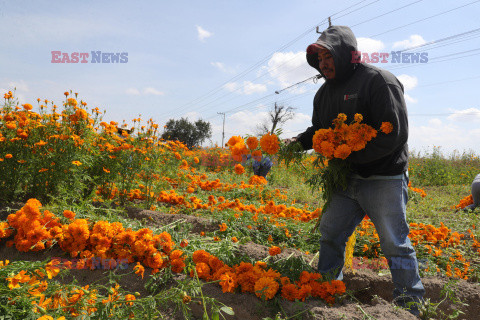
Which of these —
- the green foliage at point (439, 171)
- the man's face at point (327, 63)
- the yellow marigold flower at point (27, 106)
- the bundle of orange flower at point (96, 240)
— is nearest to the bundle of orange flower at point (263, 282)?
the bundle of orange flower at point (96, 240)

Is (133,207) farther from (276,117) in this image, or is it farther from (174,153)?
(276,117)

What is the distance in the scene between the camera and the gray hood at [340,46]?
8.25 feet

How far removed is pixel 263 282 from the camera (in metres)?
2.11

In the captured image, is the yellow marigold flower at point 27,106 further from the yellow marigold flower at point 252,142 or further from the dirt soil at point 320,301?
the yellow marigold flower at point 252,142

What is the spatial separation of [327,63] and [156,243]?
6.54ft

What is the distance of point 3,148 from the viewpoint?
12.9 ft

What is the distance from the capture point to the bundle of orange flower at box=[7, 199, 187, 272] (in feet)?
7.95

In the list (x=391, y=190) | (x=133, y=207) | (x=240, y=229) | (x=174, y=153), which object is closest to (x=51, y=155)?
(x=133, y=207)

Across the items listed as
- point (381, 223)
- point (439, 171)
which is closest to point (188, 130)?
point (439, 171)

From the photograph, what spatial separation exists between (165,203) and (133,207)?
720 millimetres

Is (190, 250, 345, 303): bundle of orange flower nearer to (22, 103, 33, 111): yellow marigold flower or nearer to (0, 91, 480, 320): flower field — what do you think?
(0, 91, 480, 320): flower field

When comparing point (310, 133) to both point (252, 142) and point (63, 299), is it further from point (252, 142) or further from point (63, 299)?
point (63, 299)

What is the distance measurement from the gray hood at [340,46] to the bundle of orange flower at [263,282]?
1612 mm

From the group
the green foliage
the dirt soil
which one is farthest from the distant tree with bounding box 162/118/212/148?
the dirt soil
